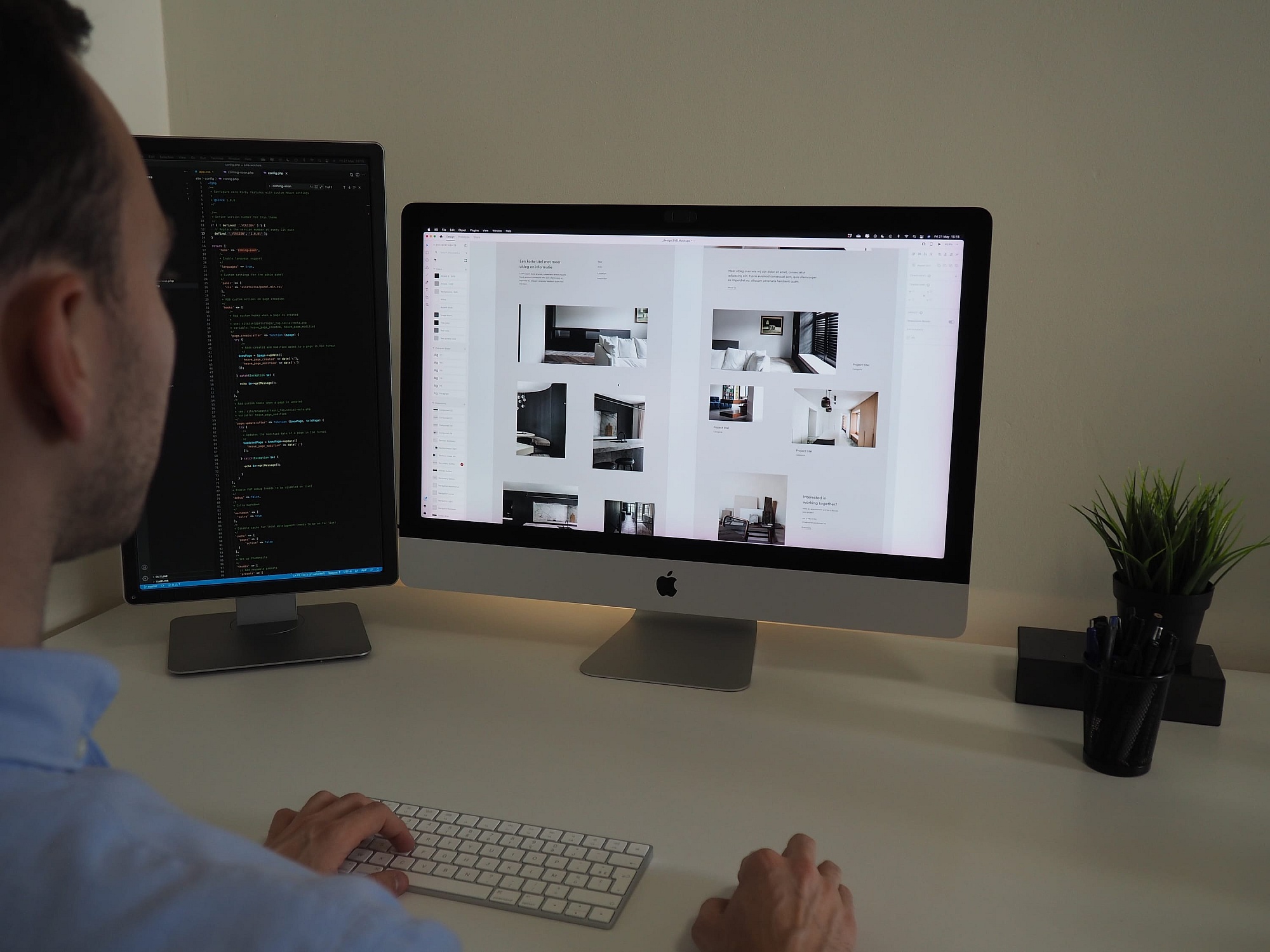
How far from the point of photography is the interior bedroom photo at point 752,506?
115cm

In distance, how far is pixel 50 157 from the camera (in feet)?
1.59

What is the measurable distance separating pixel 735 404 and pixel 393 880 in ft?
2.07

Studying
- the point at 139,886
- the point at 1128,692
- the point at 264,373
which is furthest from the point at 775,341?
the point at 139,886

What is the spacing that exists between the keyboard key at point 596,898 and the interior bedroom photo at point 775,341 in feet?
1.99

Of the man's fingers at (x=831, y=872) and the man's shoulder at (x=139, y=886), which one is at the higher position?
the man's shoulder at (x=139, y=886)

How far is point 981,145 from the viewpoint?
4.15 ft

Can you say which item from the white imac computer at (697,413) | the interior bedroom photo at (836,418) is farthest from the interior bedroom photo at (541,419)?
the interior bedroom photo at (836,418)

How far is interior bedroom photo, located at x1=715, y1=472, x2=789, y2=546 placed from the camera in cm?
115

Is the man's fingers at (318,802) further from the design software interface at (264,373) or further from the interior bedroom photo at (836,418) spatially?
the interior bedroom photo at (836,418)

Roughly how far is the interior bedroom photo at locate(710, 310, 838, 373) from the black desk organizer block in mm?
416

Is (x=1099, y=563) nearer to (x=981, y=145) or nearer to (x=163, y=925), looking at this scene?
(x=981, y=145)

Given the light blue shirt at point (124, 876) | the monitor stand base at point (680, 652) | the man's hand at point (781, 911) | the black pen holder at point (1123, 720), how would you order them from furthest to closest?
the monitor stand base at point (680, 652)
the black pen holder at point (1123, 720)
the man's hand at point (781, 911)
the light blue shirt at point (124, 876)

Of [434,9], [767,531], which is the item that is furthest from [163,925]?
[434,9]

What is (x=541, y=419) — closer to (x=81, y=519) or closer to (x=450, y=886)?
(x=450, y=886)
